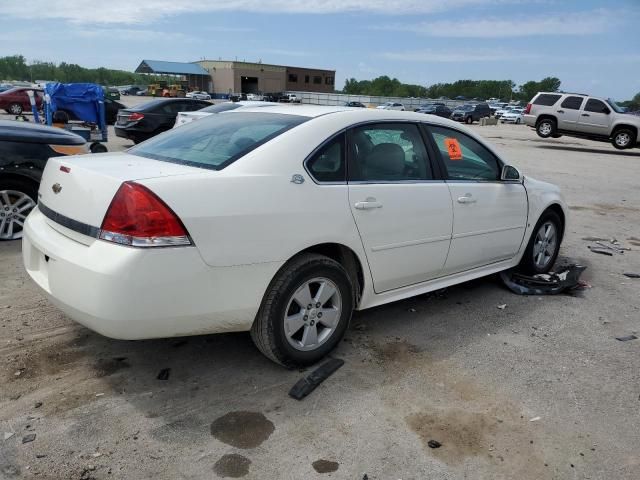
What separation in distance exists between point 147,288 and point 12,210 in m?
3.74

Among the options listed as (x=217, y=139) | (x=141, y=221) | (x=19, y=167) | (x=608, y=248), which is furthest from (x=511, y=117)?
(x=141, y=221)

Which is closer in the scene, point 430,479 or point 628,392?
point 430,479

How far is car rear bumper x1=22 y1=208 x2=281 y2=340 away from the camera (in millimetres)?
2592

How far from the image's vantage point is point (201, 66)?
326ft

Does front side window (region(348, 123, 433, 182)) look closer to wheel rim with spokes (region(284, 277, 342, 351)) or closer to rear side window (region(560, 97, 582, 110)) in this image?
wheel rim with spokes (region(284, 277, 342, 351))

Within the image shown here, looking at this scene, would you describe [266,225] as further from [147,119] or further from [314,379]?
[147,119]

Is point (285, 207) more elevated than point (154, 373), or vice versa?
point (285, 207)

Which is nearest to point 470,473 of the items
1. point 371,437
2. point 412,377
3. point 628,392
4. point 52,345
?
point 371,437

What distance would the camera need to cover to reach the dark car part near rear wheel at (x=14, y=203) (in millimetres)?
5379

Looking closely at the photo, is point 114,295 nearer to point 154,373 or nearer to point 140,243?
point 140,243

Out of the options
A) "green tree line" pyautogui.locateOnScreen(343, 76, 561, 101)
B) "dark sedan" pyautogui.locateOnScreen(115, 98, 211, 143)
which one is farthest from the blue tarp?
"green tree line" pyautogui.locateOnScreen(343, 76, 561, 101)

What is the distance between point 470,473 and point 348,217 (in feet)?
5.17

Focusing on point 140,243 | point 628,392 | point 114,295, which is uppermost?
point 140,243

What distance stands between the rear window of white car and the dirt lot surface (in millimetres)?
1295
